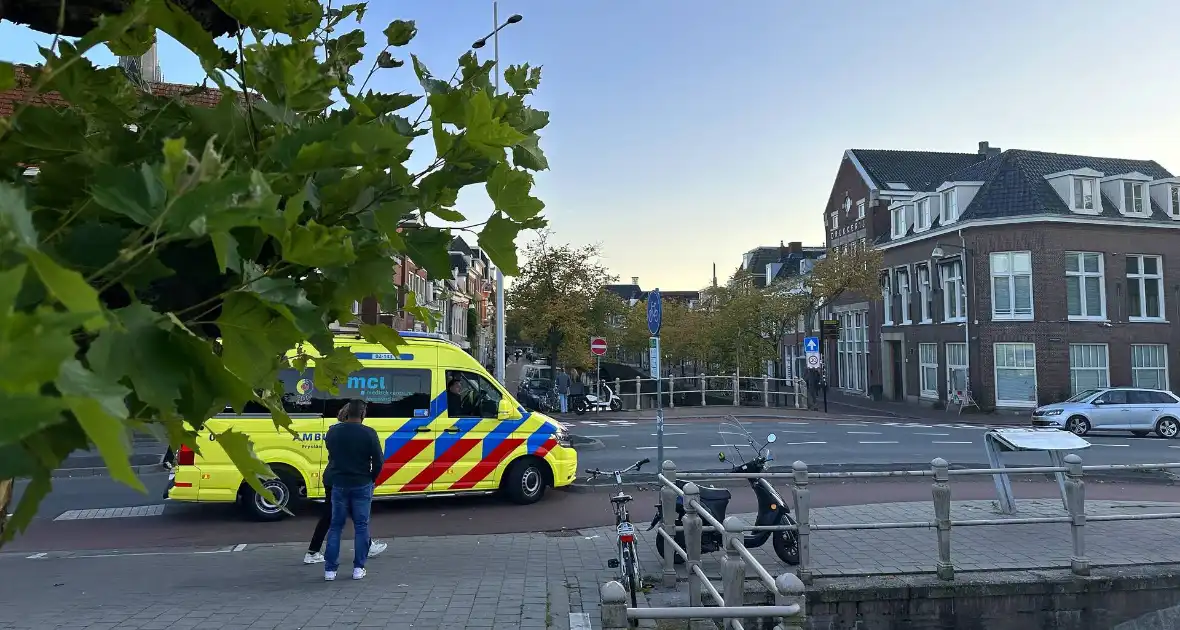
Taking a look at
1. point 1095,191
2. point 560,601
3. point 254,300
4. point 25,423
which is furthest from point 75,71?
point 1095,191

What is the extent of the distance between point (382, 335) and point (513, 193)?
696mm

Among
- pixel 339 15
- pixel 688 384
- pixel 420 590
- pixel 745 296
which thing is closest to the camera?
pixel 339 15

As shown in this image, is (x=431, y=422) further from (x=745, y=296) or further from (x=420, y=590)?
(x=745, y=296)

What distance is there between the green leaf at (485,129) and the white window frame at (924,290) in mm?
35519

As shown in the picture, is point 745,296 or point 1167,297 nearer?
point 1167,297

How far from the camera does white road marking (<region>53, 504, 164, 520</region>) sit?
33.3 ft

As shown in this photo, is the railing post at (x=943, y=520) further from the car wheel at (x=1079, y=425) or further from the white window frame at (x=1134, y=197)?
the white window frame at (x=1134, y=197)

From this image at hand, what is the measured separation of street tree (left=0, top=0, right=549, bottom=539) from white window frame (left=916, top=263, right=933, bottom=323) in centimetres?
3546

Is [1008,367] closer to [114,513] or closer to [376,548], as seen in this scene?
[376,548]

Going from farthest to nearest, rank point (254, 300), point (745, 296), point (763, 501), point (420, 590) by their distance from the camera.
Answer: point (745, 296), point (763, 501), point (420, 590), point (254, 300)

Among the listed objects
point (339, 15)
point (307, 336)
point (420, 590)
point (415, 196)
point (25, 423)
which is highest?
point (339, 15)

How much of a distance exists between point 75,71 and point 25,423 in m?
1.15

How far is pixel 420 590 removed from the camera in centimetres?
652

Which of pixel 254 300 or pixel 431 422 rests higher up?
pixel 254 300
